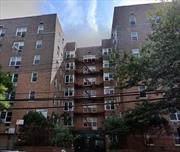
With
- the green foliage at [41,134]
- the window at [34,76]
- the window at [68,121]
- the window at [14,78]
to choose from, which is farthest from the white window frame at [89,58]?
the green foliage at [41,134]

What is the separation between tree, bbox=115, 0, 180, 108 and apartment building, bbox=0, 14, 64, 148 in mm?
16502

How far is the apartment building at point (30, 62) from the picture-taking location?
28047mm

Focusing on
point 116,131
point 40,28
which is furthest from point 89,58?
point 116,131

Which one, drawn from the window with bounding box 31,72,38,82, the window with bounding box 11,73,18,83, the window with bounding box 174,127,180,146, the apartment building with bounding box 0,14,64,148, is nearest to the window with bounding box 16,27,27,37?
the apartment building with bounding box 0,14,64,148

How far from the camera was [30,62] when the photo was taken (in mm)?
31797

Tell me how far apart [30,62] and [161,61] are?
78.9 feet

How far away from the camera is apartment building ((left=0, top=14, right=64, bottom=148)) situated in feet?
92.0

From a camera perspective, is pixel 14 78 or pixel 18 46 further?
pixel 18 46

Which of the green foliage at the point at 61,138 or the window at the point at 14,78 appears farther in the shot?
the window at the point at 14,78

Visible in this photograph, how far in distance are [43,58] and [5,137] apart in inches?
489

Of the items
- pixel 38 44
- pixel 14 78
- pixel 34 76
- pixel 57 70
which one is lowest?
pixel 14 78

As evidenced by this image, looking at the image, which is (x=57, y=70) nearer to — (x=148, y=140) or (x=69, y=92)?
(x=69, y=92)

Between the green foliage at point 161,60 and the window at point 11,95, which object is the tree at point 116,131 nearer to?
the green foliage at point 161,60

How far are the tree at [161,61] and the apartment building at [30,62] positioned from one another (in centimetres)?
1650
